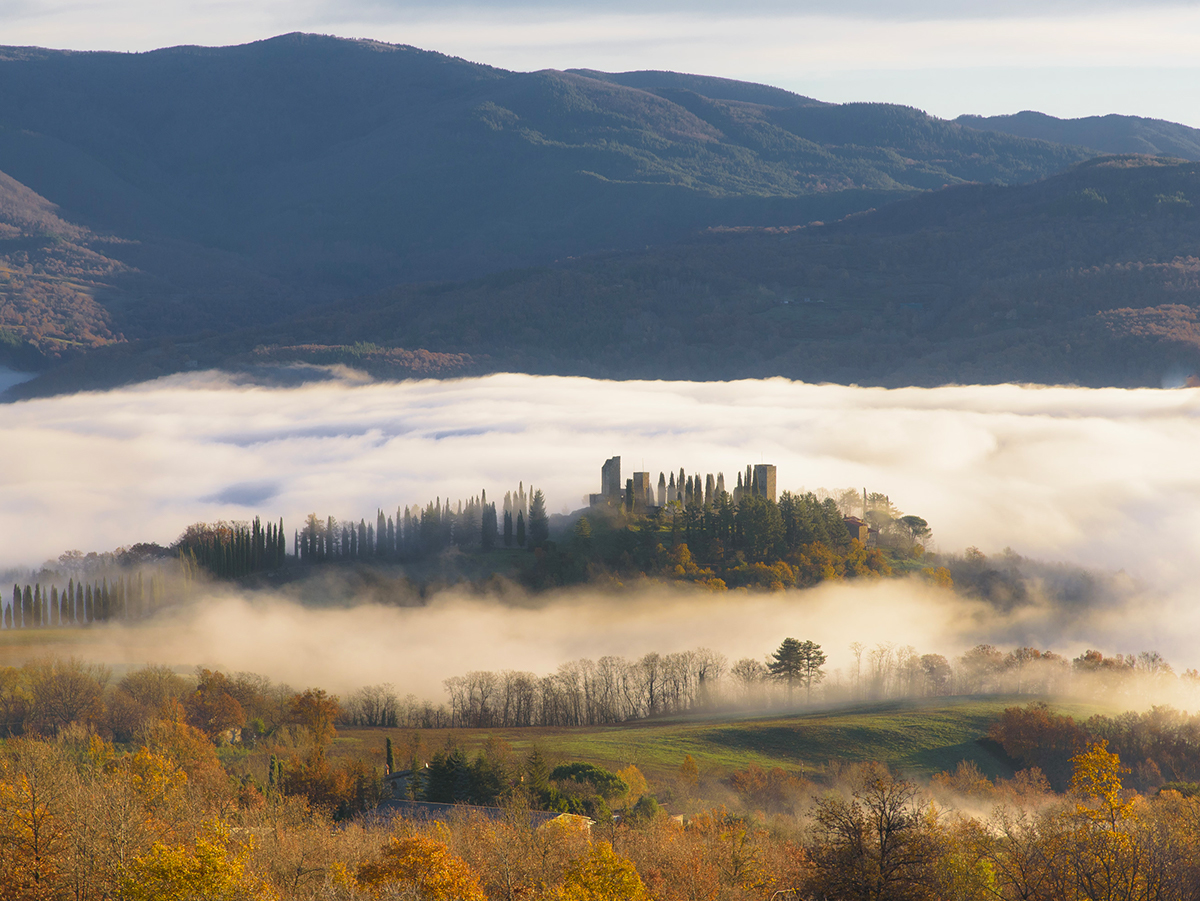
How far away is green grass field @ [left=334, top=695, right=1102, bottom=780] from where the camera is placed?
162625mm

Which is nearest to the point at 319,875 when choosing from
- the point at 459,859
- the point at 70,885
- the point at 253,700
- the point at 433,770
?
the point at 459,859

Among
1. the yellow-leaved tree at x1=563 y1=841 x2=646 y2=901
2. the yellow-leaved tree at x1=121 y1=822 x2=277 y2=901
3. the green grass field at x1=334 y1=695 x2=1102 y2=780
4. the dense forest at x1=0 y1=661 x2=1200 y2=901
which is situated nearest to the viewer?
the yellow-leaved tree at x1=121 y1=822 x2=277 y2=901

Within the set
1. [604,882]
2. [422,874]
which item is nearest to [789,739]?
[422,874]

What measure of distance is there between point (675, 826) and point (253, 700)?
94.3m

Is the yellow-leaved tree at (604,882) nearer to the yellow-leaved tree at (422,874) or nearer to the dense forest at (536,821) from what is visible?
the dense forest at (536,821)

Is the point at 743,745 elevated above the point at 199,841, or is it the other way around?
the point at 199,841

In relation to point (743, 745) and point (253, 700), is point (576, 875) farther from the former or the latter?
point (253, 700)

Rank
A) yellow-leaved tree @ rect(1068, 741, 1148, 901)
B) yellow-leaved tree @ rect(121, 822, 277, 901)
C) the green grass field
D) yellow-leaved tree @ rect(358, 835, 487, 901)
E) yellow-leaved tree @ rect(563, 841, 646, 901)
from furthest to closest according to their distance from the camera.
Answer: the green grass field
yellow-leaved tree @ rect(358, 835, 487, 901)
yellow-leaved tree @ rect(563, 841, 646, 901)
yellow-leaved tree @ rect(1068, 741, 1148, 901)
yellow-leaved tree @ rect(121, 822, 277, 901)

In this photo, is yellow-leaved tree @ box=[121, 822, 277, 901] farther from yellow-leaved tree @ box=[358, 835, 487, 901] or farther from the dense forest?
yellow-leaved tree @ box=[358, 835, 487, 901]

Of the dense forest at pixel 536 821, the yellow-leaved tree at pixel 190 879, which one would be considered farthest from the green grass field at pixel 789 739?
the yellow-leaved tree at pixel 190 879

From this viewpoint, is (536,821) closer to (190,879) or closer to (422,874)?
(422,874)

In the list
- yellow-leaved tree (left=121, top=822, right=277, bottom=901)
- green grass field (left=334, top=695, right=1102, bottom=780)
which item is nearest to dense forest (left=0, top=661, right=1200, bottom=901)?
yellow-leaved tree (left=121, top=822, right=277, bottom=901)

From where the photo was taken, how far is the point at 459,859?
86.9 m

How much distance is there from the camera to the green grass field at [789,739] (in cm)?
16262
